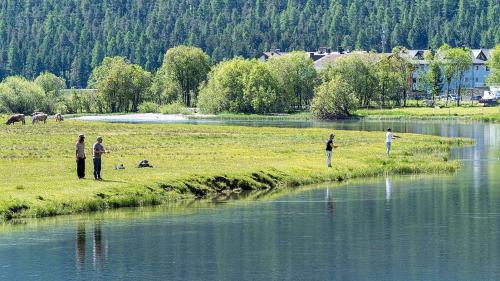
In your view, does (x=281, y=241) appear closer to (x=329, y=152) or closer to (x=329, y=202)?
(x=329, y=202)

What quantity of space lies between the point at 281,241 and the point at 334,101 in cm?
13777

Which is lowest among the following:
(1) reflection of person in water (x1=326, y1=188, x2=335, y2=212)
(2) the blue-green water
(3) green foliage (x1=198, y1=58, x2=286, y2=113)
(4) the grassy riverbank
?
(2) the blue-green water

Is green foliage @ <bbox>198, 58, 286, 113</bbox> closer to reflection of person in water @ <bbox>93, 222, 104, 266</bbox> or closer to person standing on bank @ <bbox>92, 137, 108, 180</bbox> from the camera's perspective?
person standing on bank @ <bbox>92, 137, 108, 180</bbox>

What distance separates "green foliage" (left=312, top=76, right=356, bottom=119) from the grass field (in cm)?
401

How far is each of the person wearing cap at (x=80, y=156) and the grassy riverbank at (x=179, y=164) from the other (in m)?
0.95

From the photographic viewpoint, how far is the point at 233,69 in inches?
7795

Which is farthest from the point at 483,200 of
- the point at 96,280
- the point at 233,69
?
the point at 233,69

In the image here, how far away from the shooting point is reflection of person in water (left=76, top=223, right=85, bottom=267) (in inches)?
1476

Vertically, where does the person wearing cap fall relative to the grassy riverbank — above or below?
above

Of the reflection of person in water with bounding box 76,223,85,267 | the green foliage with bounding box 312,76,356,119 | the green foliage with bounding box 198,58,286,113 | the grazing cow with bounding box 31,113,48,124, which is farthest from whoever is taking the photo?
the green foliage with bounding box 198,58,286,113

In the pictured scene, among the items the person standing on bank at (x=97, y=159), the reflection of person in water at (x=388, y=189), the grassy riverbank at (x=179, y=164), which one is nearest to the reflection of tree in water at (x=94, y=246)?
the grassy riverbank at (x=179, y=164)

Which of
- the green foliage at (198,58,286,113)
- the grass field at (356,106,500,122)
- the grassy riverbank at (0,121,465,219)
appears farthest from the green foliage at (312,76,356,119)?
the grassy riverbank at (0,121,465,219)

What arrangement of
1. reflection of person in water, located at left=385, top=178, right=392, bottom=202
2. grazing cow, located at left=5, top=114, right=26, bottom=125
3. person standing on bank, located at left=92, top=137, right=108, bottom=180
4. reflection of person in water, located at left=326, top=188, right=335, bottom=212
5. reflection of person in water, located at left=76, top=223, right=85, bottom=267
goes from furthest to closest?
grazing cow, located at left=5, top=114, right=26, bottom=125 → reflection of person in water, located at left=385, top=178, right=392, bottom=202 → person standing on bank, located at left=92, top=137, right=108, bottom=180 → reflection of person in water, located at left=326, top=188, right=335, bottom=212 → reflection of person in water, located at left=76, top=223, right=85, bottom=267

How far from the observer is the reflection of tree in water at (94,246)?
1470 inches
